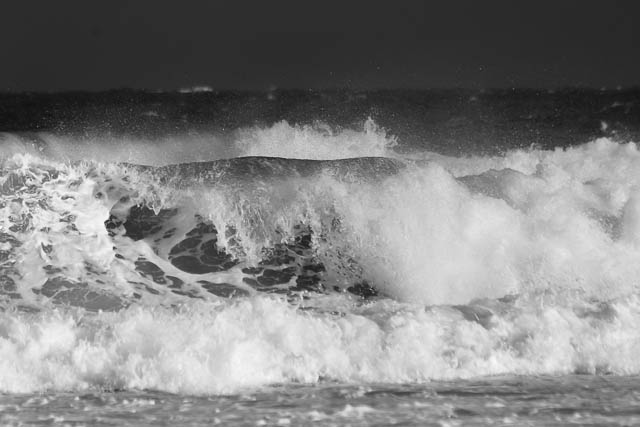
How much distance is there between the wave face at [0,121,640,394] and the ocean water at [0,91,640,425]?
0.01 m

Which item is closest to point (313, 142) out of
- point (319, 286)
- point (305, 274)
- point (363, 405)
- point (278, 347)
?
point (305, 274)

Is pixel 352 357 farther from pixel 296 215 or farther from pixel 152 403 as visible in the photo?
pixel 296 215

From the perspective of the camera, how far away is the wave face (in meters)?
4.13

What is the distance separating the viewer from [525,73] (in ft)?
44.9

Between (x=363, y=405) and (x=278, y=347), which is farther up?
(x=278, y=347)

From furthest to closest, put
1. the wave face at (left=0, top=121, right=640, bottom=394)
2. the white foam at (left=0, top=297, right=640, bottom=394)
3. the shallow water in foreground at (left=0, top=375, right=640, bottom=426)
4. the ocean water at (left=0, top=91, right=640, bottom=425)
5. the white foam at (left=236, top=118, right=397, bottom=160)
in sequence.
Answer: the white foam at (left=236, top=118, right=397, bottom=160) < the wave face at (left=0, top=121, right=640, bottom=394) < the white foam at (left=0, top=297, right=640, bottom=394) < the ocean water at (left=0, top=91, right=640, bottom=425) < the shallow water in foreground at (left=0, top=375, right=640, bottom=426)

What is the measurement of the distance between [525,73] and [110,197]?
30.4 feet

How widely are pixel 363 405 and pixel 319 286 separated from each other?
217cm

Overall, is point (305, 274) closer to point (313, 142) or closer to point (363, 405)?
point (363, 405)

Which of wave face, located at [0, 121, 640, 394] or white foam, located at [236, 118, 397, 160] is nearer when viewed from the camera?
wave face, located at [0, 121, 640, 394]

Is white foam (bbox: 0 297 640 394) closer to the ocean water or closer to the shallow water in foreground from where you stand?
the ocean water

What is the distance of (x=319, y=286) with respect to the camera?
5.77m

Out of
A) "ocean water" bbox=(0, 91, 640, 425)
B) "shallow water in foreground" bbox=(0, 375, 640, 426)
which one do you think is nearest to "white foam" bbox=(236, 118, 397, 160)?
"ocean water" bbox=(0, 91, 640, 425)

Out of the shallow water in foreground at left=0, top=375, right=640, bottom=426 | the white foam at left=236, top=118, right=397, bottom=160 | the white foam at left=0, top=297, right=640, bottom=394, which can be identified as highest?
the white foam at left=236, top=118, right=397, bottom=160
